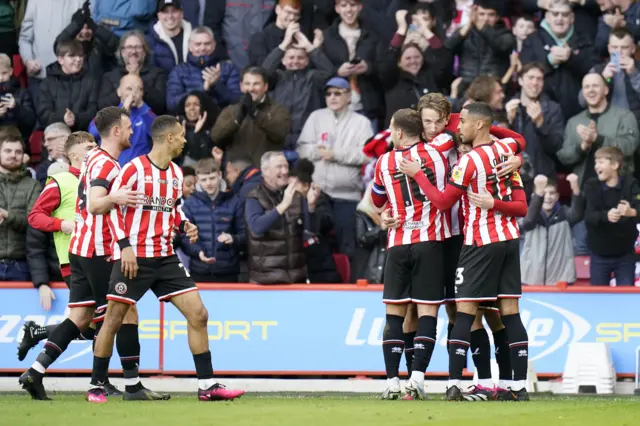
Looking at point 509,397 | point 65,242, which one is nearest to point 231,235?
point 65,242

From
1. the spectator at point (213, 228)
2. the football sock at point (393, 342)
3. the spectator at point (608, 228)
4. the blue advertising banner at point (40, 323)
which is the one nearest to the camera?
the football sock at point (393, 342)

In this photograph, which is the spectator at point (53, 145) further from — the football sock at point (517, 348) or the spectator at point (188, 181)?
the football sock at point (517, 348)

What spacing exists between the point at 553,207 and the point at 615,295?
201cm

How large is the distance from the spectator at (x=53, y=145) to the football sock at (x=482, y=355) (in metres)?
6.22

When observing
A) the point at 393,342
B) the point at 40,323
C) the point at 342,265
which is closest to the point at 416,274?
the point at 393,342

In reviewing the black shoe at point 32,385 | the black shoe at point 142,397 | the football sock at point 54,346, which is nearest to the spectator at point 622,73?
the black shoe at point 142,397

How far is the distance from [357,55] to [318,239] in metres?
3.09

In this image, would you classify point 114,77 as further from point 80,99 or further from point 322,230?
point 322,230

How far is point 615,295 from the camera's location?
1316 cm

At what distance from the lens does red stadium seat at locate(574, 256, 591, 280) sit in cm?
1521

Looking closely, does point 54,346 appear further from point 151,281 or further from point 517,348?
point 517,348

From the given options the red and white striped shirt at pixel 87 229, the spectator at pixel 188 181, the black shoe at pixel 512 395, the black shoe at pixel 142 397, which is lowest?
the black shoe at pixel 142 397

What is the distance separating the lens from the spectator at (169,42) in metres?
16.8

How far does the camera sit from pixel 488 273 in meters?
10.4
